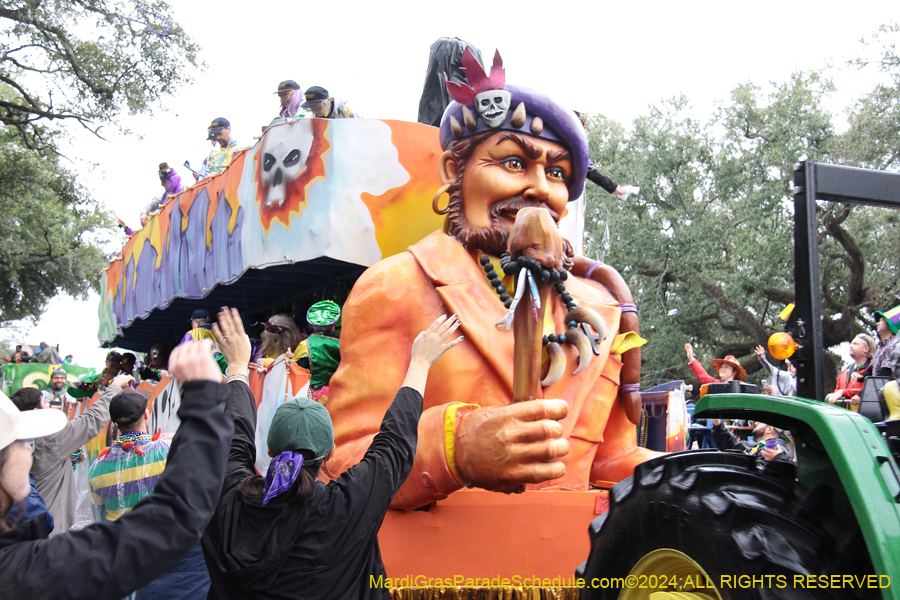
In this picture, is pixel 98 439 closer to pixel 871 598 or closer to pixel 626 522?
pixel 626 522

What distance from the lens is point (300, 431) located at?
181 centimetres

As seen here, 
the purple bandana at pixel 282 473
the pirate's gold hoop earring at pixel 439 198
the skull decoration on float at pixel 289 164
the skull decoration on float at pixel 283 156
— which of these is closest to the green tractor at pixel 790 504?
the purple bandana at pixel 282 473

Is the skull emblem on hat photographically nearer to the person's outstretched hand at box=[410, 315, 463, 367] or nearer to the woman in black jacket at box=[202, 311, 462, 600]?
the person's outstretched hand at box=[410, 315, 463, 367]

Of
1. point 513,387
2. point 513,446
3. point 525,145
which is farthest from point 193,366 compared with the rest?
point 525,145

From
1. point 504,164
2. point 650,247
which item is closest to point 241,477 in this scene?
point 504,164

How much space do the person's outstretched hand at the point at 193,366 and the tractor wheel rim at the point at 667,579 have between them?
1.11 m

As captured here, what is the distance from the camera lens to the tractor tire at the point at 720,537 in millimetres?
1384

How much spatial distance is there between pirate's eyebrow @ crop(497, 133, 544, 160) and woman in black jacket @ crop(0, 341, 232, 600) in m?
1.87

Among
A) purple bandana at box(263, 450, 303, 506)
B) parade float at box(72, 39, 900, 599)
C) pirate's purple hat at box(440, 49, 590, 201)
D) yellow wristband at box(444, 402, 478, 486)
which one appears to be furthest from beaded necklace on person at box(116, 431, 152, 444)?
pirate's purple hat at box(440, 49, 590, 201)

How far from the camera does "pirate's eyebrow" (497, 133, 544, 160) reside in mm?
2971

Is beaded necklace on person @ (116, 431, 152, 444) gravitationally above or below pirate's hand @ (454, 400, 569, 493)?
below

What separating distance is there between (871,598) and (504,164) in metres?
2.11

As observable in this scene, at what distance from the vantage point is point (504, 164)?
9.88ft

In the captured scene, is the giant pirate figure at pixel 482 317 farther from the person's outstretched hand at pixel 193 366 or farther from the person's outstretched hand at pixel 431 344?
the person's outstretched hand at pixel 193 366
